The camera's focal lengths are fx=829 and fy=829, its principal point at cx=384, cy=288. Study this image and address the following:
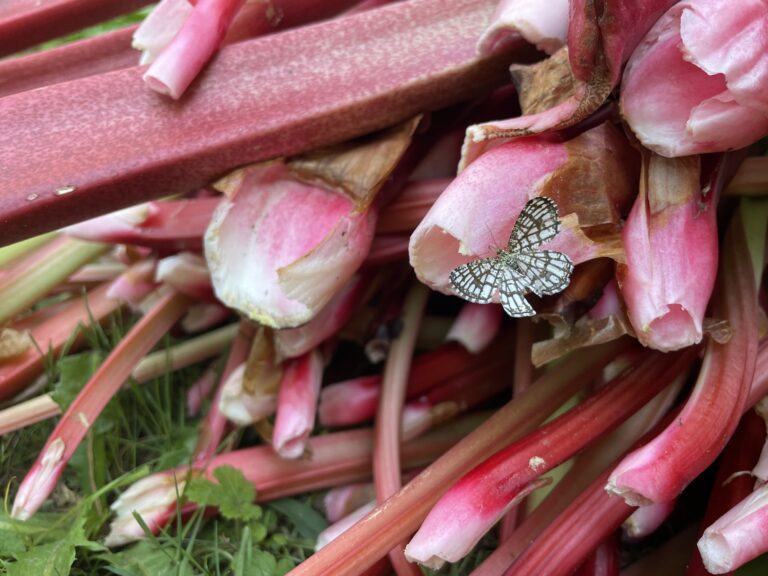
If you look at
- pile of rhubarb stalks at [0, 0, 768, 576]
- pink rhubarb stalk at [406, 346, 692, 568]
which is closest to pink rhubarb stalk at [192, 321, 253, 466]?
pile of rhubarb stalks at [0, 0, 768, 576]

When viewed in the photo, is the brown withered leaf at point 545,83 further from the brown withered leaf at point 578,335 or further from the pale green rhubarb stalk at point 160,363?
the pale green rhubarb stalk at point 160,363

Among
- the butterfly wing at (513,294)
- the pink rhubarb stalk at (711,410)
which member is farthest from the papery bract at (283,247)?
the pink rhubarb stalk at (711,410)

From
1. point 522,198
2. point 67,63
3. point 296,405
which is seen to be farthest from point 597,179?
point 67,63

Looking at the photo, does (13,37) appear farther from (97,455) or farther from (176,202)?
(97,455)

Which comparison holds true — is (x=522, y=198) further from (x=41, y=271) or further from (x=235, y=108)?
(x=41, y=271)

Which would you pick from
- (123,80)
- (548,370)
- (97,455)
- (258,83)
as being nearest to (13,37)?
(123,80)

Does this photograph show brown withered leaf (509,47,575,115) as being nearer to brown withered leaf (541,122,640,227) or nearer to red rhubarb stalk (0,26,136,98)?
brown withered leaf (541,122,640,227)

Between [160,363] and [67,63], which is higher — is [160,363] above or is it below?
below
